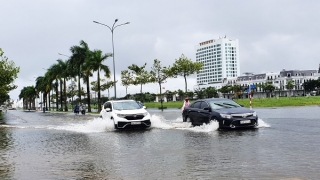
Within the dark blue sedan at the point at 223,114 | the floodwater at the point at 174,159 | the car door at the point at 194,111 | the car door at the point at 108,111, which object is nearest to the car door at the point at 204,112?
the dark blue sedan at the point at 223,114

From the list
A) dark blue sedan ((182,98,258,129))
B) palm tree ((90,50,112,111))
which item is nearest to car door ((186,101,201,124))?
dark blue sedan ((182,98,258,129))

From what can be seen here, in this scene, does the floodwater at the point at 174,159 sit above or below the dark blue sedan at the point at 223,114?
below

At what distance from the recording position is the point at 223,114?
17.2 metres

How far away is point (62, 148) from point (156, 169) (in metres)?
5.44

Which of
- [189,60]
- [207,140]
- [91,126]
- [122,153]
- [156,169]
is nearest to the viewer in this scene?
[156,169]

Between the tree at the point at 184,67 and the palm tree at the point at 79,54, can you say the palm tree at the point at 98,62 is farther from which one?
the tree at the point at 184,67

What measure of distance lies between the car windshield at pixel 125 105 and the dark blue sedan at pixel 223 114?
2.85 m

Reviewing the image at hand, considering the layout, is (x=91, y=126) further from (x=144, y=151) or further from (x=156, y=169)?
(x=156, y=169)

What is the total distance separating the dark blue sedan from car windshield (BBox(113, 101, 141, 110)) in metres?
2.85

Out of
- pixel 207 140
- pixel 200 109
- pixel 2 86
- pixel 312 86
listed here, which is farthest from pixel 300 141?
pixel 312 86

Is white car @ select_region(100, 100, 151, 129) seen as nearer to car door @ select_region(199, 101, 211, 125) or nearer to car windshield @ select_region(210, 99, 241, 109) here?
car door @ select_region(199, 101, 211, 125)

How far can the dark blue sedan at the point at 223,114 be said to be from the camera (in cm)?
1700

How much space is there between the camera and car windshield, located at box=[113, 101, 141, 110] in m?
20.5

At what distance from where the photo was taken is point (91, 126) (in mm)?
21594
